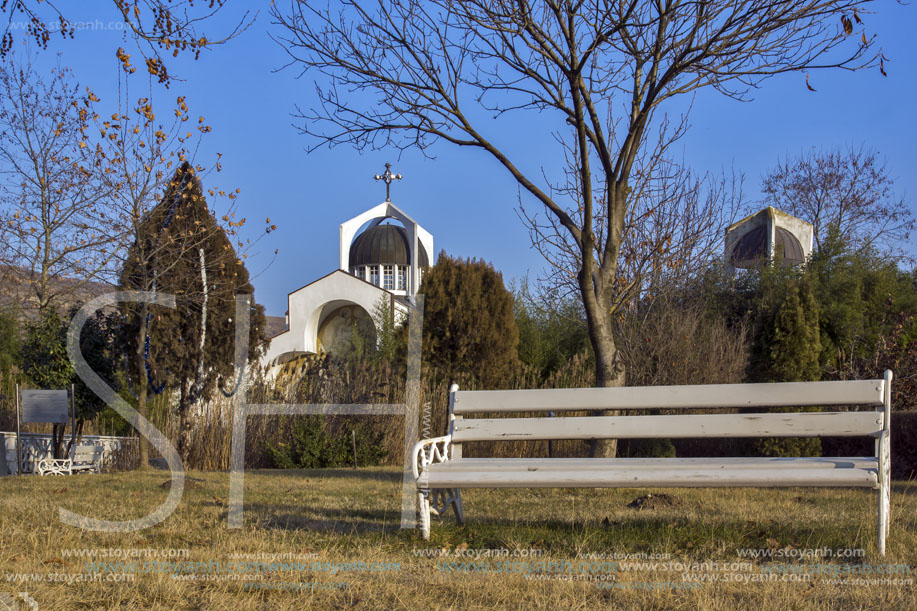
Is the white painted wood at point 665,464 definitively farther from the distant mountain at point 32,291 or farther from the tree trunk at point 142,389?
the distant mountain at point 32,291

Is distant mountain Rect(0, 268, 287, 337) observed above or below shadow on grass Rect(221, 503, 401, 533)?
above

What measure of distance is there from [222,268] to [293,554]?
25.9 feet

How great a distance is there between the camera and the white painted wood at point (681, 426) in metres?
4.26

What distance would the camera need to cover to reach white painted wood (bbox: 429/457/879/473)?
3.93 meters

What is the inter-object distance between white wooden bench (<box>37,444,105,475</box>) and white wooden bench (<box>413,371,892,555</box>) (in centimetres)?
617

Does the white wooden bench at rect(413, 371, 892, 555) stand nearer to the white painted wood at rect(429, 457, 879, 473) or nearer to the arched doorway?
the white painted wood at rect(429, 457, 879, 473)

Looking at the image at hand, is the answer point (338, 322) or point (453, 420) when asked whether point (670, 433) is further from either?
point (338, 322)

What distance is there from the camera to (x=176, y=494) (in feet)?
21.1

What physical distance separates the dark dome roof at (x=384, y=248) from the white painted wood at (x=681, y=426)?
27.7m

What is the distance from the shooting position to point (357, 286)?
28391 millimetres

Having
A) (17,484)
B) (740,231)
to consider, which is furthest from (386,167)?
(17,484)

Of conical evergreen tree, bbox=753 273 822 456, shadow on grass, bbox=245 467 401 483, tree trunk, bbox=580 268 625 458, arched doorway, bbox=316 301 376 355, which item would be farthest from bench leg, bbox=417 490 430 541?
arched doorway, bbox=316 301 376 355

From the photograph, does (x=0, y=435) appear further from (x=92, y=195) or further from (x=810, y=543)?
(x=810, y=543)

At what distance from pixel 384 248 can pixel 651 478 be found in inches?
1160
